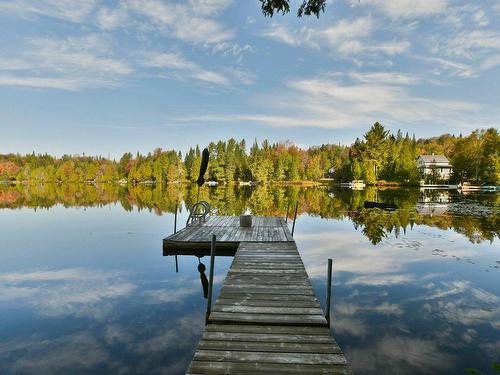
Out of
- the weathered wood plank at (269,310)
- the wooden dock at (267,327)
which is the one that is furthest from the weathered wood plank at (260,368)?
the weathered wood plank at (269,310)

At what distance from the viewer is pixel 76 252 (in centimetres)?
1650

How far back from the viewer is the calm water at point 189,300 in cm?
674

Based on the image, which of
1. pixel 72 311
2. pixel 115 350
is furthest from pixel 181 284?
pixel 115 350

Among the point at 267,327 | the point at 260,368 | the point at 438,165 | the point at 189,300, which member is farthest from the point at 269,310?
the point at 438,165

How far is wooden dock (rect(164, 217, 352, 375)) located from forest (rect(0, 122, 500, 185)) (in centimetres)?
8015

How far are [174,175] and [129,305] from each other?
349ft

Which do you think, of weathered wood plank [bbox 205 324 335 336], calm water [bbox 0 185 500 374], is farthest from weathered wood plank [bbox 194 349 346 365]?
calm water [bbox 0 185 500 374]

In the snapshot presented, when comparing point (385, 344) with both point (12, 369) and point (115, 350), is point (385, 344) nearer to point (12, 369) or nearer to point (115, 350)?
point (115, 350)

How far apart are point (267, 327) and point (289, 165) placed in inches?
4025

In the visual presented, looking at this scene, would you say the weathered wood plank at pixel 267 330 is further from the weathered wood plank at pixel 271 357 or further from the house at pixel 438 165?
the house at pixel 438 165

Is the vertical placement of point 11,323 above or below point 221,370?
below

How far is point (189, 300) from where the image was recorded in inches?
393

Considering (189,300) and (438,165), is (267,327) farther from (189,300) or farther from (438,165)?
(438,165)

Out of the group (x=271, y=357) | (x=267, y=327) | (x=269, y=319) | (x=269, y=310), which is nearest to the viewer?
(x=271, y=357)
